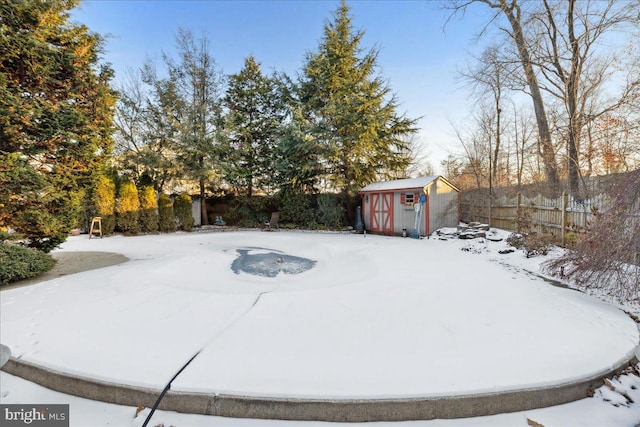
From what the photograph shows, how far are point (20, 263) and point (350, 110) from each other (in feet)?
33.2

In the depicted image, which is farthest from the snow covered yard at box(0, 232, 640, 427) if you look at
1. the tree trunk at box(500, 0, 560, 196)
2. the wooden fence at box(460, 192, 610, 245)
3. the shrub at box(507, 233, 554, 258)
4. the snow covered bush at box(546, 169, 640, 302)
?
the tree trunk at box(500, 0, 560, 196)

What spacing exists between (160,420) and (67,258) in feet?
20.3

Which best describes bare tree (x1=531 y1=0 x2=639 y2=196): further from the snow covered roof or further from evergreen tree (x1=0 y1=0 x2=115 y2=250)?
evergreen tree (x1=0 y1=0 x2=115 y2=250)

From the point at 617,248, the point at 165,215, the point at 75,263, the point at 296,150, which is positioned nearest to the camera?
the point at 617,248

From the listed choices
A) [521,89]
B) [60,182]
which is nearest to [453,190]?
[521,89]

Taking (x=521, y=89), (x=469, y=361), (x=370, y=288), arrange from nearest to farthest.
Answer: (x=469, y=361)
(x=370, y=288)
(x=521, y=89)

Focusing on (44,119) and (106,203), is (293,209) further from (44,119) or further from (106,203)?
(44,119)

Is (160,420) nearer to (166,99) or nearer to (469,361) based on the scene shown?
(469,361)

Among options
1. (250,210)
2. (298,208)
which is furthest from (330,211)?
(250,210)

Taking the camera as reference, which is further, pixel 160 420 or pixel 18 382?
pixel 18 382

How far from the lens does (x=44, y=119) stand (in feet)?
14.5

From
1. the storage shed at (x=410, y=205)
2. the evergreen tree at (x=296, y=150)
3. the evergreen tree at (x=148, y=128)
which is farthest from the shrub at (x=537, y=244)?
the evergreen tree at (x=148, y=128)

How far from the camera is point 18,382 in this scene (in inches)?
86.3

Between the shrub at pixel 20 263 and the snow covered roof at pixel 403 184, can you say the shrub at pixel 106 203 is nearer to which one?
the shrub at pixel 20 263
